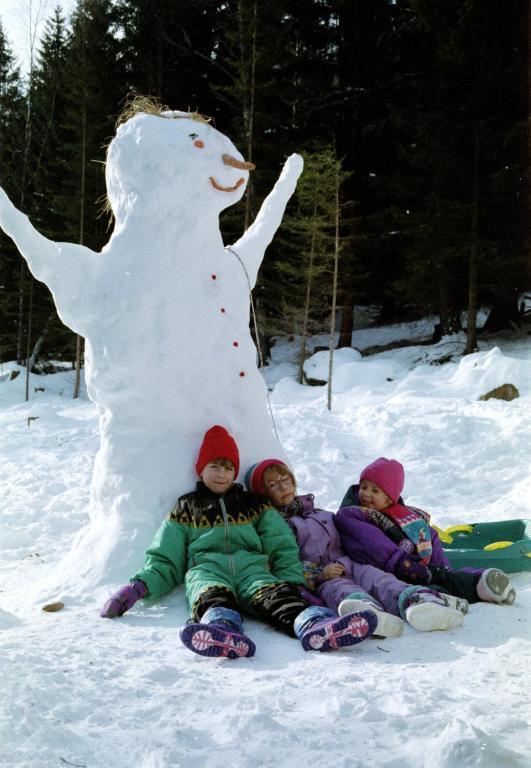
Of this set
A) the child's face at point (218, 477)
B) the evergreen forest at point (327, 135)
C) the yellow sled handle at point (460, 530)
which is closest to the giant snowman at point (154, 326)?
the child's face at point (218, 477)

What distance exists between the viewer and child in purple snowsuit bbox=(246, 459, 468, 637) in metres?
2.59

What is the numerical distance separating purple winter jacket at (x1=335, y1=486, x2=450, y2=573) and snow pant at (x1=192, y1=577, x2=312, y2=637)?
1.79ft

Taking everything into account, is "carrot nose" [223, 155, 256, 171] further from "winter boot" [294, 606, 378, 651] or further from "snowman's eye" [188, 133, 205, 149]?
"winter boot" [294, 606, 378, 651]

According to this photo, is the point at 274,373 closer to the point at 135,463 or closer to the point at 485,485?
the point at 485,485

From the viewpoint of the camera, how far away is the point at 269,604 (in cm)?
270

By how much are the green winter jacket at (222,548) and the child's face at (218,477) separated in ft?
0.10

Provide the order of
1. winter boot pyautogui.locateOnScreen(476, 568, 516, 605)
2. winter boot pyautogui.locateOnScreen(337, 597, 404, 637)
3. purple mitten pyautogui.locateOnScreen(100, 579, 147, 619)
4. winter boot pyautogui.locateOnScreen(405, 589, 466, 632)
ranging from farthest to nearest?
winter boot pyautogui.locateOnScreen(476, 568, 516, 605) < purple mitten pyautogui.locateOnScreen(100, 579, 147, 619) < winter boot pyautogui.locateOnScreen(405, 589, 466, 632) < winter boot pyautogui.locateOnScreen(337, 597, 404, 637)

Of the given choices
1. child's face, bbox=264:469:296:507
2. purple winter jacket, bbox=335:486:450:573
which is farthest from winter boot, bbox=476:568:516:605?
child's face, bbox=264:469:296:507

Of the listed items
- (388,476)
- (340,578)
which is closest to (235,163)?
Result: (388,476)

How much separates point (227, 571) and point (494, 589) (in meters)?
1.26

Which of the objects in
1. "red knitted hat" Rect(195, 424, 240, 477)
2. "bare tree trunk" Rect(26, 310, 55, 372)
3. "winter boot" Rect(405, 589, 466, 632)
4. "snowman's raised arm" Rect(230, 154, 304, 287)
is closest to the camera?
"winter boot" Rect(405, 589, 466, 632)

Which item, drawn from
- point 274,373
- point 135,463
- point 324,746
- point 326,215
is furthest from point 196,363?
point 274,373

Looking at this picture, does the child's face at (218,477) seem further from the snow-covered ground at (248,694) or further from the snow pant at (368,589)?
the snow pant at (368,589)

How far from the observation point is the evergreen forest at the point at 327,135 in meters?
12.7
